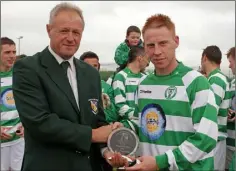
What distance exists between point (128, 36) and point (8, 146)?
272 cm

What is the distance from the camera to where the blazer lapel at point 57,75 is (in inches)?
102

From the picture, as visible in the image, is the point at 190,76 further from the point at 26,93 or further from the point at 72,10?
the point at 26,93

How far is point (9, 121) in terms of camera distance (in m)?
5.63

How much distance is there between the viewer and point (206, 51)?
6297mm

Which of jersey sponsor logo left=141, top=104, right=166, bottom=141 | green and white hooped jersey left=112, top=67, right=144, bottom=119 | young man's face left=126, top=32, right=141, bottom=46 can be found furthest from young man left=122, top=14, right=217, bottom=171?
young man's face left=126, top=32, right=141, bottom=46

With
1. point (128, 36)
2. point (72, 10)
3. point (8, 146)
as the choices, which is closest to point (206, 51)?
point (128, 36)

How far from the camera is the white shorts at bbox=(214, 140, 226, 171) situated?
5801mm

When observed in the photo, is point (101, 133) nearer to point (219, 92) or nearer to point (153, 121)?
point (153, 121)

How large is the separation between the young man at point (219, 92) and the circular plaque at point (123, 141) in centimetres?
323

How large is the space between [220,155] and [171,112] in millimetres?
3604

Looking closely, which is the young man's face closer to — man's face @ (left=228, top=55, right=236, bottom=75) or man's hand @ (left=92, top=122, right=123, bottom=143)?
man's face @ (left=228, top=55, right=236, bottom=75)

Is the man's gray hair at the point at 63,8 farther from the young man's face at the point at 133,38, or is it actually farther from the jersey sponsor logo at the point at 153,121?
the young man's face at the point at 133,38

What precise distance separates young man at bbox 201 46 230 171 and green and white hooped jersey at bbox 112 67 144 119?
1249mm

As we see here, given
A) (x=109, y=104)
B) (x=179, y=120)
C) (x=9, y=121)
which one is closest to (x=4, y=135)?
(x=9, y=121)
